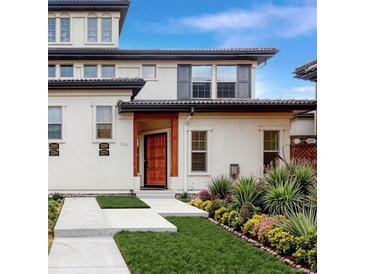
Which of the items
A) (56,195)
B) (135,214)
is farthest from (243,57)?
(135,214)

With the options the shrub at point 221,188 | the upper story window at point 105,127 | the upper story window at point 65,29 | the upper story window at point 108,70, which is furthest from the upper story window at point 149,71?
the shrub at point 221,188

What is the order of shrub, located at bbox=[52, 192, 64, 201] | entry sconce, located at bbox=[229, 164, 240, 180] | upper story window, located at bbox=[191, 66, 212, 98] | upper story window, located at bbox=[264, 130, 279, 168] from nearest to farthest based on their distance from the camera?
shrub, located at bbox=[52, 192, 64, 201], entry sconce, located at bbox=[229, 164, 240, 180], upper story window, located at bbox=[264, 130, 279, 168], upper story window, located at bbox=[191, 66, 212, 98]

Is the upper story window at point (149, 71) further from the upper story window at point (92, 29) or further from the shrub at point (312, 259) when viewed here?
the shrub at point (312, 259)

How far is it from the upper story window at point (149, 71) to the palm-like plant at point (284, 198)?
41.3ft

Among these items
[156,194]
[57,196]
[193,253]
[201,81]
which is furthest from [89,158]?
[193,253]

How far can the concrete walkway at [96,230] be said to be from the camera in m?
6.19

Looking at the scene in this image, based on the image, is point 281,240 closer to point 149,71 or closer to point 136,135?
point 136,135

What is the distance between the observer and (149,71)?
68.5 ft

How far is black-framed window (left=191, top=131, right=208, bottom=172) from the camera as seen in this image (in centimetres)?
1619

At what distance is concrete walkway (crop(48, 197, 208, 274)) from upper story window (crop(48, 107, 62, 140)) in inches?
136

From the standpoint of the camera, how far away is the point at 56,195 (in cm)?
1482

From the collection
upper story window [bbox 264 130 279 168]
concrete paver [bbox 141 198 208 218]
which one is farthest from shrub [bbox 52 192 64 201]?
upper story window [bbox 264 130 279 168]

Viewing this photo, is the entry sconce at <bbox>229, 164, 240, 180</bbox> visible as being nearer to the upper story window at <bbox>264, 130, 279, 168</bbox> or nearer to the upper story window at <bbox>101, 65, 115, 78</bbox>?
the upper story window at <bbox>264, 130, 279, 168</bbox>
